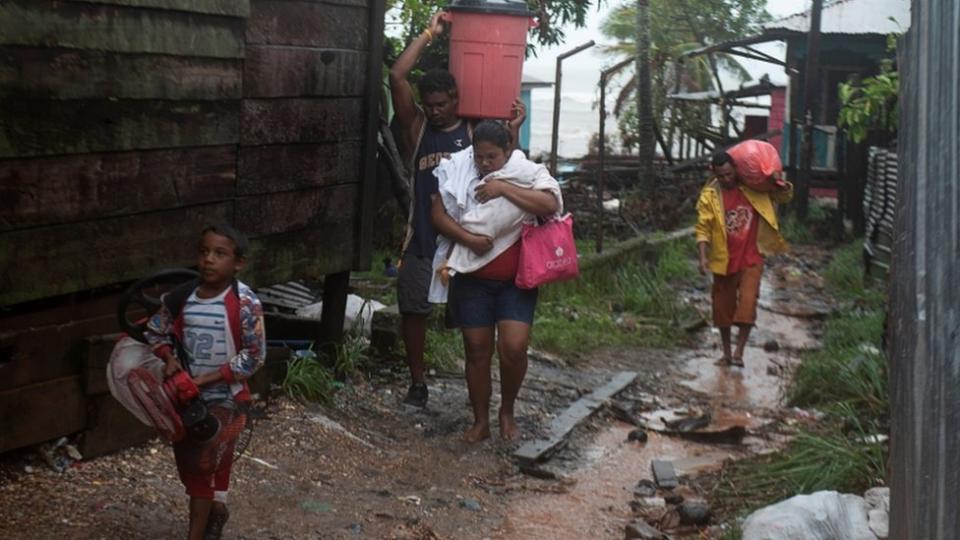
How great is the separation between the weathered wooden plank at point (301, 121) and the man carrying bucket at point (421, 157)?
0.84 feet

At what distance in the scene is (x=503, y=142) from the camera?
655cm

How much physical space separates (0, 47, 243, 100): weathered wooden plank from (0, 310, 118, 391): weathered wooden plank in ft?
2.99

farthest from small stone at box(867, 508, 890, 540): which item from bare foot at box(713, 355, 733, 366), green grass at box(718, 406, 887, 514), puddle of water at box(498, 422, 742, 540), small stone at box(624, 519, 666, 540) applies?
bare foot at box(713, 355, 733, 366)

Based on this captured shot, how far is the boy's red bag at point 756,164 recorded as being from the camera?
372 inches

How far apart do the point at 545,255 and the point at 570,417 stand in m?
1.27

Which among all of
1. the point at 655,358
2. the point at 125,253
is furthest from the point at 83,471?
the point at 655,358

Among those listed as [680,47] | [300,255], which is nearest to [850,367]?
[300,255]

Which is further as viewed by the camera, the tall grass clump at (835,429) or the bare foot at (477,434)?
the bare foot at (477,434)

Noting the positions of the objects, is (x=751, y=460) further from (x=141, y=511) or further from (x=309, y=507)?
(x=141, y=511)

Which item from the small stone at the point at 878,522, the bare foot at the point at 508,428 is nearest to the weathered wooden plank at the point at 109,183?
the bare foot at the point at 508,428

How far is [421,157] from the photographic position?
7082 mm

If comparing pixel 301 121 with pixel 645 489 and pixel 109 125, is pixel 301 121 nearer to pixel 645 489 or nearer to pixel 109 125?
pixel 109 125

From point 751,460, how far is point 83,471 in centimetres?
317

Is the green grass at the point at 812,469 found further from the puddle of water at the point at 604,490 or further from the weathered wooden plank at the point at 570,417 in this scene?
the weathered wooden plank at the point at 570,417
